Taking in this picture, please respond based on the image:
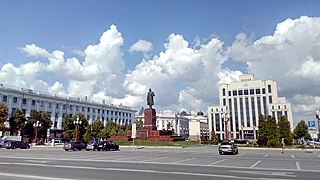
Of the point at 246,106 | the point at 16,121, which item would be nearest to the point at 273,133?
the point at 16,121

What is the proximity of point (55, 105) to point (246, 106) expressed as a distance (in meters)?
82.5

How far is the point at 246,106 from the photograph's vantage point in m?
133

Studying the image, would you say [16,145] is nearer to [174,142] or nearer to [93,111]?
[174,142]

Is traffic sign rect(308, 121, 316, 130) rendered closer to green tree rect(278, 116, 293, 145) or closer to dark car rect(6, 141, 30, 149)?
green tree rect(278, 116, 293, 145)

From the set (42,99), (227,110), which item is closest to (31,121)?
(42,99)

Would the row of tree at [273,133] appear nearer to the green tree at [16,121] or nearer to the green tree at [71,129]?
the green tree at [71,129]

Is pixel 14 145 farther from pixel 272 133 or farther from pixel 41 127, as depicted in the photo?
pixel 272 133

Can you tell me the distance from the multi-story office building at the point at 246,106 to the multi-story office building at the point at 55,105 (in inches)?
1883

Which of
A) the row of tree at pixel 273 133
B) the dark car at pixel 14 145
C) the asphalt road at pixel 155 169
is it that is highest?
the row of tree at pixel 273 133

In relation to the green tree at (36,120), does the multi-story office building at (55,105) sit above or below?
above

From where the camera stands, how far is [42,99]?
86.6 m

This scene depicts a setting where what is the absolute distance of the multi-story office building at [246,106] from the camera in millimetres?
127262

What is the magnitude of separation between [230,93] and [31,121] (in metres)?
92.6

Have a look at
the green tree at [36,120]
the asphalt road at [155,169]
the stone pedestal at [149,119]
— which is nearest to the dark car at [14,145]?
the stone pedestal at [149,119]
